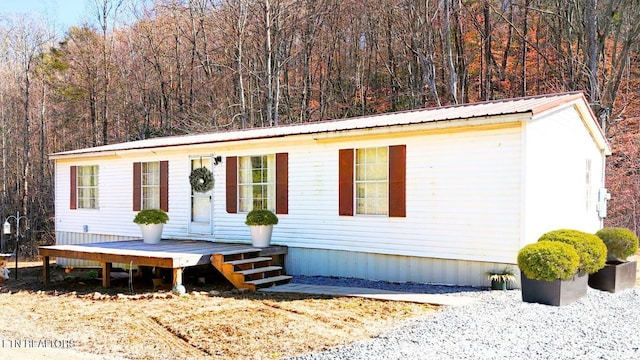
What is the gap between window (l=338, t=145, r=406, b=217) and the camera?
29.2 ft

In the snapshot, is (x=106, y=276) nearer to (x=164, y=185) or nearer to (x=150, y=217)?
(x=150, y=217)

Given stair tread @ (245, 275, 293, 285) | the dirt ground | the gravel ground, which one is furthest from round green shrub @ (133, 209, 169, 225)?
the gravel ground

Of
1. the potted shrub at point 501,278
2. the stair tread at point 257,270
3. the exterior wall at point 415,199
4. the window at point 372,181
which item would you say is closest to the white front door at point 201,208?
the exterior wall at point 415,199

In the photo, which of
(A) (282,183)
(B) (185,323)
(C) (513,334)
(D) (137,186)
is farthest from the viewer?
(D) (137,186)

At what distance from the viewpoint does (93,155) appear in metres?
13.5

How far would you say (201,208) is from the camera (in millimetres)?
11742

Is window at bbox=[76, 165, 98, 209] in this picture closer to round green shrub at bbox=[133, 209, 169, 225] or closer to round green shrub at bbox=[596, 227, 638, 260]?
round green shrub at bbox=[133, 209, 169, 225]

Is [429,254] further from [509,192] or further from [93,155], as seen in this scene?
[93,155]

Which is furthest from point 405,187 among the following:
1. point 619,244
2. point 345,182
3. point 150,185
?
point 150,185

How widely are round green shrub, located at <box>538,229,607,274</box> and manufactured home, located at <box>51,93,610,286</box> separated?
1.32ft

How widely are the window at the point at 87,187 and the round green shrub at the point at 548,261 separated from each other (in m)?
10.7

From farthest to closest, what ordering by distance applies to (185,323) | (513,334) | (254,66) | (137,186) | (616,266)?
(254,66)
(137,186)
(616,266)
(185,323)
(513,334)

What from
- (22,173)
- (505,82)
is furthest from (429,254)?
(22,173)

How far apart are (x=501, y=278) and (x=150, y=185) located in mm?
8083
